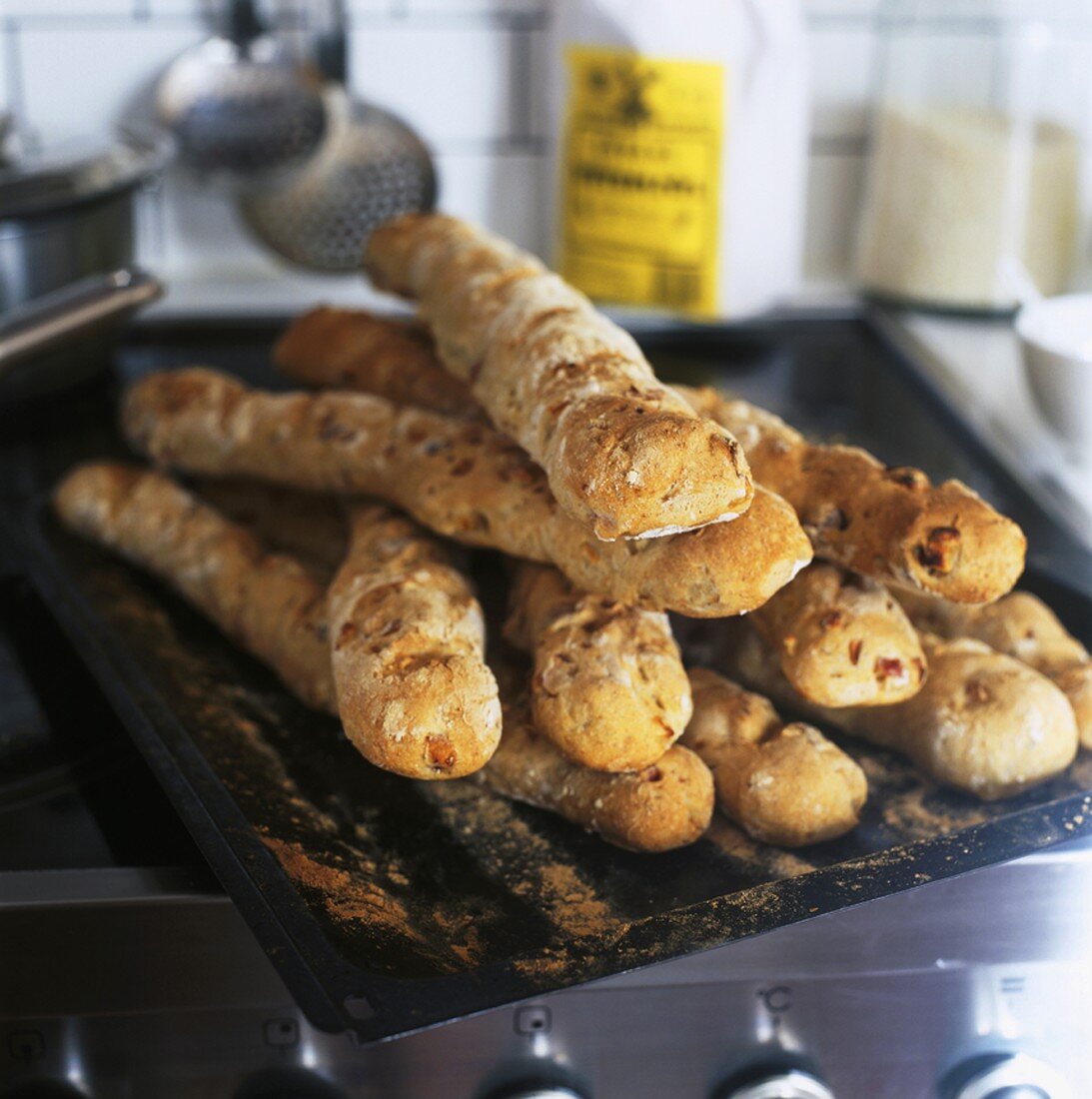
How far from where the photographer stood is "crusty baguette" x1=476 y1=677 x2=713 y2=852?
634 mm

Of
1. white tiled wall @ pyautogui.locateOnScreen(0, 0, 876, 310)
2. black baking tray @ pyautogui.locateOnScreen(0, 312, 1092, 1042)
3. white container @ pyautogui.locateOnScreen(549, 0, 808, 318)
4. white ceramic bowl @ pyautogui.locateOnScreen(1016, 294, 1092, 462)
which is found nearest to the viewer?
black baking tray @ pyautogui.locateOnScreen(0, 312, 1092, 1042)

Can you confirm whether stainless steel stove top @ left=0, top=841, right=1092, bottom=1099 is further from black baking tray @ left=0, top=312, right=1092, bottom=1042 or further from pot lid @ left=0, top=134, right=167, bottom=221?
pot lid @ left=0, top=134, right=167, bottom=221

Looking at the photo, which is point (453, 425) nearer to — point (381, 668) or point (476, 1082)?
point (381, 668)

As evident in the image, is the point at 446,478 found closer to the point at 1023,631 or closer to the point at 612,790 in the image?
the point at 612,790

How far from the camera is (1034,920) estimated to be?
25.1 inches

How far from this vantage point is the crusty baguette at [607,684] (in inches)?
24.9

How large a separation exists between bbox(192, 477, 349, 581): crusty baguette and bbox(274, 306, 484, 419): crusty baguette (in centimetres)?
9

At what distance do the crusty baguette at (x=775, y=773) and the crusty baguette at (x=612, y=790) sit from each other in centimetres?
2

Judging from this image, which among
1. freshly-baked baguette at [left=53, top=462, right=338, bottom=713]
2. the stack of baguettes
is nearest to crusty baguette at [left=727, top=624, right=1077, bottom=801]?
the stack of baguettes

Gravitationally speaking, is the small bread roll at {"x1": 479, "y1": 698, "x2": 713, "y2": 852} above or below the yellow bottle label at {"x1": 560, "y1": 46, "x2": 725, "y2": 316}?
below

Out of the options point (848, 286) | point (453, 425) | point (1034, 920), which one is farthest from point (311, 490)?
point (848, 286)

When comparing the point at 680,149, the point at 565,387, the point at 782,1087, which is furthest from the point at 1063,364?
the point at 782,1087

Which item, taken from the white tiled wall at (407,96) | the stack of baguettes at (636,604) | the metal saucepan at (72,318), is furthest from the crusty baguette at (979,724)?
the white tiled wall at (407,96)

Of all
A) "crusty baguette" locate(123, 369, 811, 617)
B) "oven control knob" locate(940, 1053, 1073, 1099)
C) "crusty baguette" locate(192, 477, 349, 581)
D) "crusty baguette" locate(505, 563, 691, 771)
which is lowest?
"oven control knob" locate(940, 1053, 1073, 1099)
